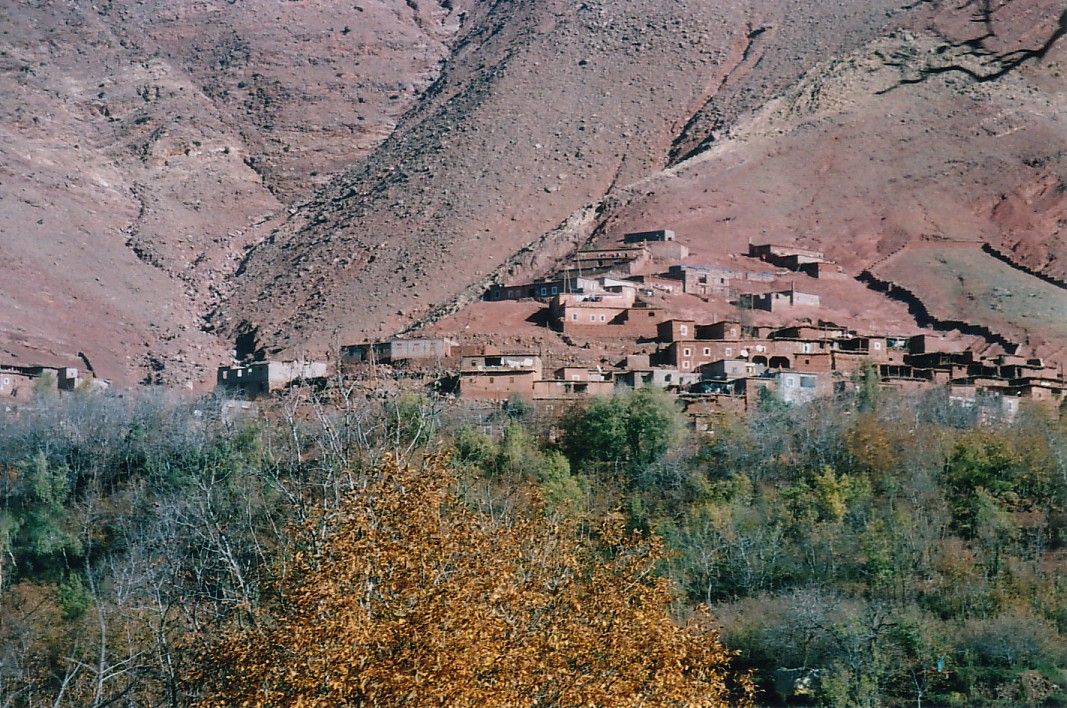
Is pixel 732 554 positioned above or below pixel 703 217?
below

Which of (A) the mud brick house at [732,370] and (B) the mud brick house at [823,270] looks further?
(B) the mud brick house at [823,270]

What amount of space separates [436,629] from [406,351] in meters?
38.4

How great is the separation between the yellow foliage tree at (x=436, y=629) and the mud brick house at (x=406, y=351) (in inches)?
1357

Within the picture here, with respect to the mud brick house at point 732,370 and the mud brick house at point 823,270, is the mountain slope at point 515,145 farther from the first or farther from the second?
the mud brick house at point 732,370

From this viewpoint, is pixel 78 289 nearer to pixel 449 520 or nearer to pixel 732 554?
pixel 732 554

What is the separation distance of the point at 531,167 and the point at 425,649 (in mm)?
75158

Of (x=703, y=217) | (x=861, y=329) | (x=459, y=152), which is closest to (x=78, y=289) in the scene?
(x=459, y=152)

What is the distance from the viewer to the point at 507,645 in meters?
13.2

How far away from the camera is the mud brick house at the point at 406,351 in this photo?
50188 mm

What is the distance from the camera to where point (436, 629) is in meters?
12.4

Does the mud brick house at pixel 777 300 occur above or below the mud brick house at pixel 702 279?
below

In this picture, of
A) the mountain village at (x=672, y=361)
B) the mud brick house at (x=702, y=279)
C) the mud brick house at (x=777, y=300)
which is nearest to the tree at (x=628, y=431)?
the mountain village at (x=672, y=361)

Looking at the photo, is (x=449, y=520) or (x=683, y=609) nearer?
(x=449, y=520)

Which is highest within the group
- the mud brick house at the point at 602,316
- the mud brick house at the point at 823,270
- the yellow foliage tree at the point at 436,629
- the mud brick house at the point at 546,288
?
the mud brick house at the point at 823,270
